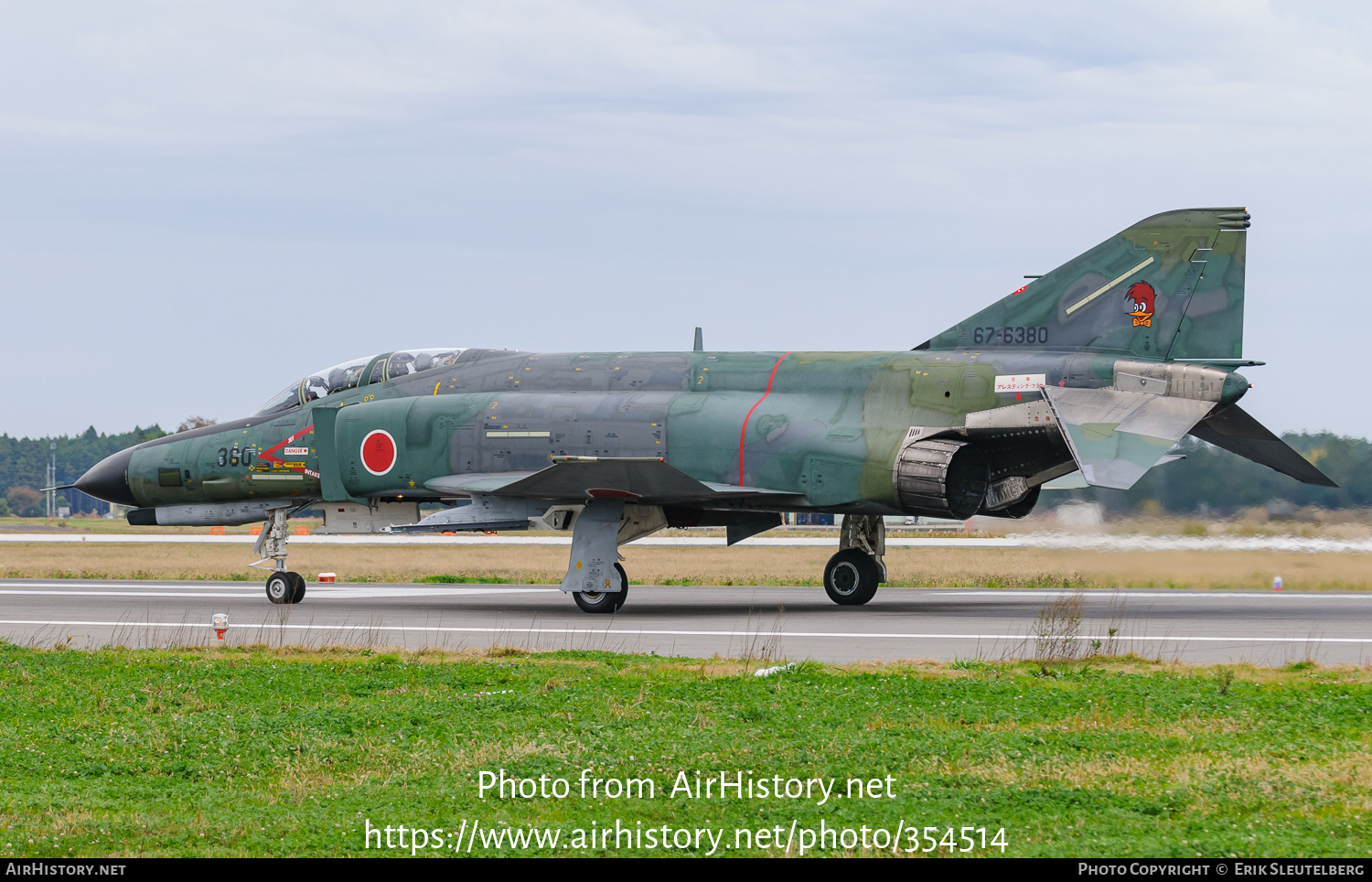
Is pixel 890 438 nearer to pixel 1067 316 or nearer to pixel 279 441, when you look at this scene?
pixel 1067 316

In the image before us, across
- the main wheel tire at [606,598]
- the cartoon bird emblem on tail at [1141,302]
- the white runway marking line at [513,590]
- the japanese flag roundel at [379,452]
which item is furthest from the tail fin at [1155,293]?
the japanese flag roundel at [379,452]

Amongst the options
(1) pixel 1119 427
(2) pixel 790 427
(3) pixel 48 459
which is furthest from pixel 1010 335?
(3) pixel 48 459

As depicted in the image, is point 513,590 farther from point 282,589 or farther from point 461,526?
point 461,526

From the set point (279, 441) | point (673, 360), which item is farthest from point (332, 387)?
point (673, 360)

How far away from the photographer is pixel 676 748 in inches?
344

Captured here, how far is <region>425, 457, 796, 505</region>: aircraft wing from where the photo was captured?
763 inches

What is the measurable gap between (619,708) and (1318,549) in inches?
634

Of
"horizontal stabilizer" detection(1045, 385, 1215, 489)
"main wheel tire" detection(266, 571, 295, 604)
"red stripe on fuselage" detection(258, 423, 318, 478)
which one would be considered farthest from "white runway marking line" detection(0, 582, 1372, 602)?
"horizontal stabilizer" detection(1045, 385, 1215, 489)

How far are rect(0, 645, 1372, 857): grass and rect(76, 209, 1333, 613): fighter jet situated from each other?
20.3ft

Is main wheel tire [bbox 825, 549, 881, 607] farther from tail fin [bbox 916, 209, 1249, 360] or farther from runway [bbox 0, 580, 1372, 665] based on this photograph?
tail fin [bbox 916, 209, 1249, 360]

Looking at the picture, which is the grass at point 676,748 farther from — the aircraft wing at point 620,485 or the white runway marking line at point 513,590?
the white runway marking line at point 513,590

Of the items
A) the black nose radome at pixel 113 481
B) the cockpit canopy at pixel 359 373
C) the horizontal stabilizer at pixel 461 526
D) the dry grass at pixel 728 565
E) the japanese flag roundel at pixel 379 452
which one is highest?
the cockpit canopy at pixel 359 373

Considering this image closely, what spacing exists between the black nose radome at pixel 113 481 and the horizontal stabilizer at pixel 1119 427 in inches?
632

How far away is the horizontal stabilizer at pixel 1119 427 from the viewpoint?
17.2 metres
